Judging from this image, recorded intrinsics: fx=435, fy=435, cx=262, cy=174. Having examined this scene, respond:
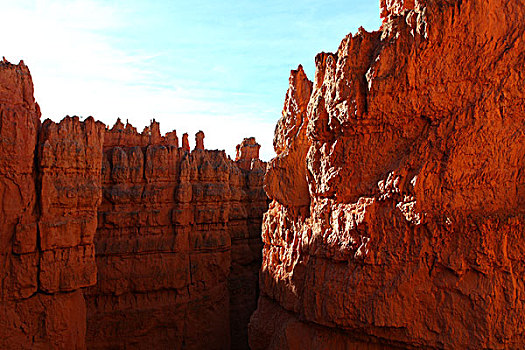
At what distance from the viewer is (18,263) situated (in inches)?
322

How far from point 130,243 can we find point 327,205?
31.1ft

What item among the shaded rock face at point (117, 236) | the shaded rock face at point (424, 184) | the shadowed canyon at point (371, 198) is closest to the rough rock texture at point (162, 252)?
the shaded rock face at point (117, 236)

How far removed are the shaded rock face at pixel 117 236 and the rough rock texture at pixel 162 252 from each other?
3 centimetres

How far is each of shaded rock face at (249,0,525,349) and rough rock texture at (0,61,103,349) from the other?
17.0 ft

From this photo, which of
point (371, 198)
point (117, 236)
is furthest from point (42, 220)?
point (371, 198)

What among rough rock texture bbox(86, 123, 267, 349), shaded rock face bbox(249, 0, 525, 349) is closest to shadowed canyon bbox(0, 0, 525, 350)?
shaded rock face bbox(249, 0, 525, 349)

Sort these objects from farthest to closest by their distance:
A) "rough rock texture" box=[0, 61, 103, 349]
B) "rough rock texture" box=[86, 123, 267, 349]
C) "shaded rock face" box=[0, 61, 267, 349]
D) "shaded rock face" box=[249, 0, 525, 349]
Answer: "rough rock texture" box=[86, 123, 267, 349]
"shaded rock face" box=[0, 61, 267, 349]
"rough rock texture" box=[0, 61, 103, 349]
"shaded rock face" box=[249, 0, 525, 349]

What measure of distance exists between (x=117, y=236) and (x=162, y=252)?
1554 mm

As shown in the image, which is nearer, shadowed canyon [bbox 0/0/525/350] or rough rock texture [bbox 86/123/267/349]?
shadowed canyon [bbox 0/0/525/350]

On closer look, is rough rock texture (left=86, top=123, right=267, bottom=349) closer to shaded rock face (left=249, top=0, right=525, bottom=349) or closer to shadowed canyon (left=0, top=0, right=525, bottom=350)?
shadowed canyon (left=0, top=0, right=525, bottom=350)

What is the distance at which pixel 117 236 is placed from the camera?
560 inches

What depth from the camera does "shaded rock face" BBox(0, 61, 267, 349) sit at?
8.21 m

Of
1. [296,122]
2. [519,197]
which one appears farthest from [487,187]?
[296,122]

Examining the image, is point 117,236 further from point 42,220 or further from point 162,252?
point 42,220
